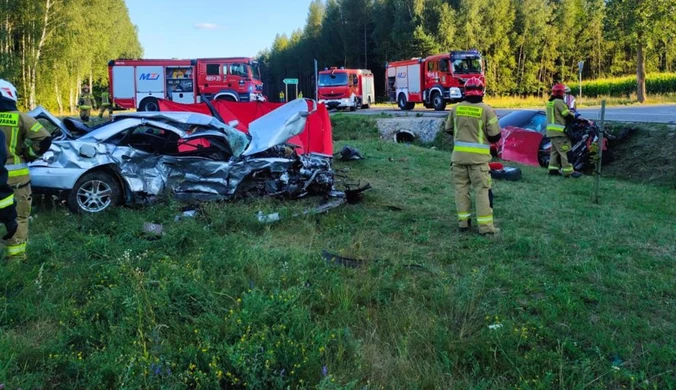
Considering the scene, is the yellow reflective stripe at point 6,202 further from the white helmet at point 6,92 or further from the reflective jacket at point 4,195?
the white helmet at point 6,92

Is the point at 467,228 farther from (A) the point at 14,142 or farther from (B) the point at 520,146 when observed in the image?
(B) the point at 520,146

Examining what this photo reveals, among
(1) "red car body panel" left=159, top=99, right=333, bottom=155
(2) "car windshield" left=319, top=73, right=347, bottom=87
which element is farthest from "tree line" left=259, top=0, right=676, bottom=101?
(1) "red car body panel" left=159, top=99, right=333, bottom=155

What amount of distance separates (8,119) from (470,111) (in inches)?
173

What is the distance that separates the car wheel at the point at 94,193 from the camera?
6094 millimetres

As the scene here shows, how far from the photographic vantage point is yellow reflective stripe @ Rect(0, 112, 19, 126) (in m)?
4.41

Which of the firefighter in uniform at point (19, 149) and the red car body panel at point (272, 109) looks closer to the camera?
the firefighter in uniform at point (19, 149)

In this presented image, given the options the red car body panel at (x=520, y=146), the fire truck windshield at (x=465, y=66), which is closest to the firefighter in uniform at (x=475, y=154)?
the red car body panel at (x=520, y=146)

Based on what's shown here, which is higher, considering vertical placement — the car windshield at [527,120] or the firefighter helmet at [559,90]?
the firefighter helmet at [559,90]

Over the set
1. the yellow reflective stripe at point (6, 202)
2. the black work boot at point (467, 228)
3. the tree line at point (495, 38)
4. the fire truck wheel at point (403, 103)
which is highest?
the tree line at point (495, 38)

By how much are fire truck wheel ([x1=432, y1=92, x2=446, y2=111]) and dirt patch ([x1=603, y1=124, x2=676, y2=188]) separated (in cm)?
1105

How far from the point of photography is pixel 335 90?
92.3ft

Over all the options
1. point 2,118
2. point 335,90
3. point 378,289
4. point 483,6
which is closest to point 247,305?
point 378,289

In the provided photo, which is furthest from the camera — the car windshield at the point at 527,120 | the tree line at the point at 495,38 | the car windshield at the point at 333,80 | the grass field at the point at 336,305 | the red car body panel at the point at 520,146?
the tree line at the point at 495,38

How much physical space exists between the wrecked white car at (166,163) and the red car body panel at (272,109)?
257 cm
